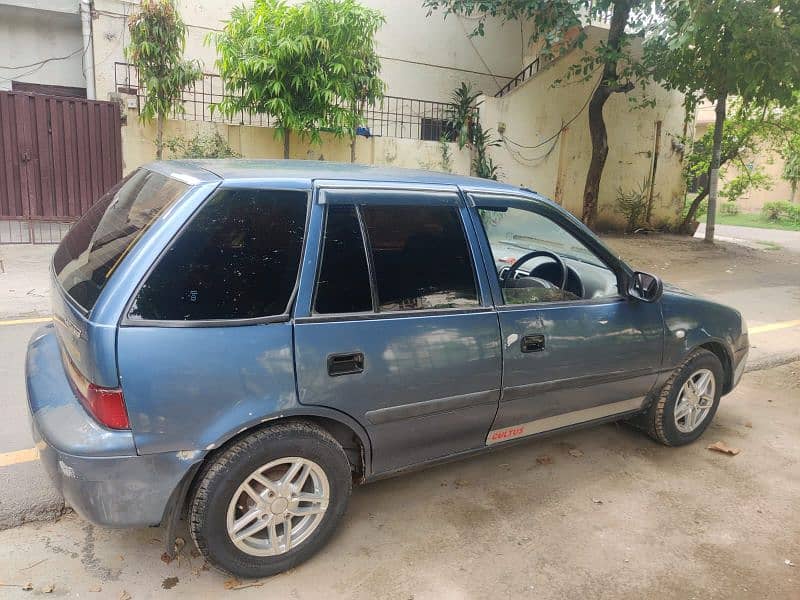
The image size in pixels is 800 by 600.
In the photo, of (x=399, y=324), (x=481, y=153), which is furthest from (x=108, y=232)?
(x=481, y=153)

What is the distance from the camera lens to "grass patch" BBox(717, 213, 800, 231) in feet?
73.1

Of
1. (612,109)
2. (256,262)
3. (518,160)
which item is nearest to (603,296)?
(256,262)

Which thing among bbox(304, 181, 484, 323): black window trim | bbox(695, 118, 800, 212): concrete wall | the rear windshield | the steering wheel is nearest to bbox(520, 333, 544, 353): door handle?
bbox(304, 181, 484, 323): black window trim

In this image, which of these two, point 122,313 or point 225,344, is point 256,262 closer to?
point 225,344

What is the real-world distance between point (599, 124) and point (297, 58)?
304 inches

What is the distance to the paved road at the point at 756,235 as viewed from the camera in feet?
55.1

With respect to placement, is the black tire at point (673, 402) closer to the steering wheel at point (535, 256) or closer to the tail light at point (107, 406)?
the steering wheel at point (535, 256)

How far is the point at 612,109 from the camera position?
15320 mm

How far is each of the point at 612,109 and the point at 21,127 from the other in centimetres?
1266

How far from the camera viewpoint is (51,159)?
955 cm

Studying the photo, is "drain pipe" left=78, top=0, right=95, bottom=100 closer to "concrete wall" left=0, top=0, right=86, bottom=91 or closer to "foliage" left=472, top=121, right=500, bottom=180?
"concrete wall" left=0, top=0, right=86, bottom=91

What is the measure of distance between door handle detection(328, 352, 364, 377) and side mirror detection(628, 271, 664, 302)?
5.62ft

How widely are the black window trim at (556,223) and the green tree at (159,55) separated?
737 centimetres

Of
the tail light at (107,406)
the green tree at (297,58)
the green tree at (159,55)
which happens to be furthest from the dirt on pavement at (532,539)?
the green tree at (159,55)
